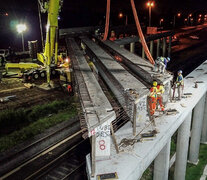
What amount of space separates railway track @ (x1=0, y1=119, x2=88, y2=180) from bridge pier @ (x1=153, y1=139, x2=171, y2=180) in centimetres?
607

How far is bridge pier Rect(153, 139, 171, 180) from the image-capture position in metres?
8.61

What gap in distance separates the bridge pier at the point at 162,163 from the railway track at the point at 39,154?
6.07m

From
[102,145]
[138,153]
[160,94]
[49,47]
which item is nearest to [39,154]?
[102,145]

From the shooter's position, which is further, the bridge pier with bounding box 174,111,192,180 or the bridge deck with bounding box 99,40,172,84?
the bridge pier with bounding box 174,111,192,180

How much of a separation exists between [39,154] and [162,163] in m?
7.37

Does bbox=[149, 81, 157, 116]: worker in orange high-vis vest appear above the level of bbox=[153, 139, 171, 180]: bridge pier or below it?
above

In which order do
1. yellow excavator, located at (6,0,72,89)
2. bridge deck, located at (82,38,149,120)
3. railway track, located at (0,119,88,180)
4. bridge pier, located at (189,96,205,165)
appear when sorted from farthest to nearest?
yellow excavator, located at (6,0,72,89)
bridge pier, located at (189,96,205,165)
railway track, located at (0,119,88,180)
bridge deck, located at (82,38,149,120)

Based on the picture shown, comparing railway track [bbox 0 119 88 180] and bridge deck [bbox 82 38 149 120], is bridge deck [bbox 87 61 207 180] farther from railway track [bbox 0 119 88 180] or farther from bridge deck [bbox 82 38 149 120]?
railway track [bbox 0 119 88 180]

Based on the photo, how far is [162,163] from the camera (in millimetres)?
8766

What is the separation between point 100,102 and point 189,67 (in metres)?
28.8

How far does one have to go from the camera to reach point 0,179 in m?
10.6

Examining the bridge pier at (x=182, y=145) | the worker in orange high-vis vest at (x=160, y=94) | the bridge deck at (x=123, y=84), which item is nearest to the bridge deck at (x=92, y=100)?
the bridge deck at (x=123, y=84)

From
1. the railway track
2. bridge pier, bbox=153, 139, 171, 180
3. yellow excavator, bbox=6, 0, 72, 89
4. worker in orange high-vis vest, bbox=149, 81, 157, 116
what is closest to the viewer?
bridge pier, bbox=153, 139, 171, 180

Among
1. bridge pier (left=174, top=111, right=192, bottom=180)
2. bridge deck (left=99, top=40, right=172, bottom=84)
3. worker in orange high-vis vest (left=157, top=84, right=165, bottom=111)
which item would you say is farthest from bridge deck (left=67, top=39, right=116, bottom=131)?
bridge pier (left=174, top=111, right=192, bottom=180)
